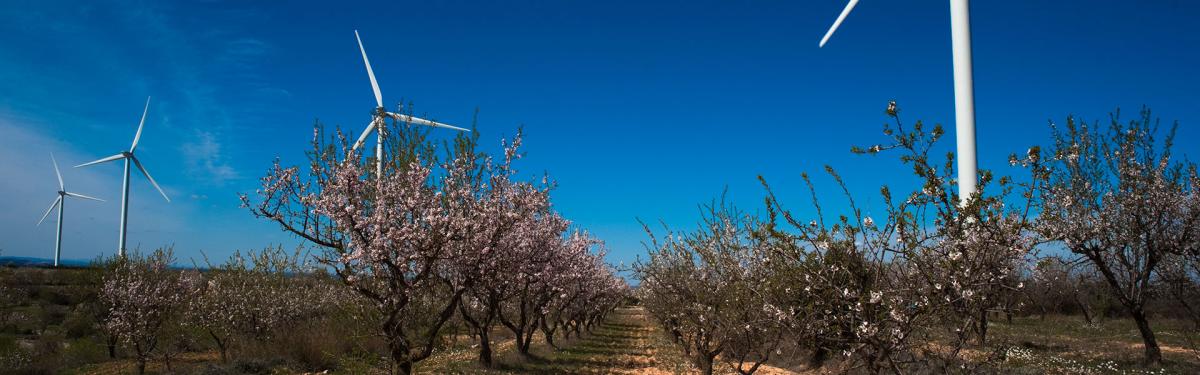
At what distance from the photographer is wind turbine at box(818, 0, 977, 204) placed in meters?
14.2

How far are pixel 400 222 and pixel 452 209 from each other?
102cm

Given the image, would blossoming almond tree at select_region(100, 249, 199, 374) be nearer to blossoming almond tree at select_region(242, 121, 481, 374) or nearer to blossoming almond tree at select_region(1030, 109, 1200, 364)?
blossoming almond tree at select_region(242, 121, 481, 374)

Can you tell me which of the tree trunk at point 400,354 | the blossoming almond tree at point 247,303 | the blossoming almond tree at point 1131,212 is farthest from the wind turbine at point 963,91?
the blossoming almond tree at point 247,303

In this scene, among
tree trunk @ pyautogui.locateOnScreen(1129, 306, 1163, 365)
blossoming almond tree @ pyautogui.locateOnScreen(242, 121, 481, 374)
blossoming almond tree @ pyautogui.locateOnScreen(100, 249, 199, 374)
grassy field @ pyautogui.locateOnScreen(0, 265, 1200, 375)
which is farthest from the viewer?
blossoming almond tree @ pyautogui.locateOnScreen(100, 249, 199, 374)

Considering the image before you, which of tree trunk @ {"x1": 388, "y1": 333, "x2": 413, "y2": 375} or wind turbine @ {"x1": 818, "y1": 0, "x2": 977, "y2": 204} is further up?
wind turbine @ {"x1": 818, "y1": 0, "x2": 977, "y2": 204}

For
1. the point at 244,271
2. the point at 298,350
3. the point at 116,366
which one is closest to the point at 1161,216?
the point at 298,350

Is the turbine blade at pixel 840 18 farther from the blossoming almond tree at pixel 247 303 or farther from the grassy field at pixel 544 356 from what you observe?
the blossoming almond tree at pixel 247 303

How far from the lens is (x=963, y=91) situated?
50.3ft

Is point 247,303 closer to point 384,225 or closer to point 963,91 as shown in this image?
point 384,225

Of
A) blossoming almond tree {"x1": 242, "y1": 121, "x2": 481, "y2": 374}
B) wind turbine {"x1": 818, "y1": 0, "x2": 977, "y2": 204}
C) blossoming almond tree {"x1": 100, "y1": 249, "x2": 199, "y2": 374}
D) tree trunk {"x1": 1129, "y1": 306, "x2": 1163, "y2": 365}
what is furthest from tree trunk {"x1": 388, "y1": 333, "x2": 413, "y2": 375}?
tree trunk {"x1": 1129, "y1": 306, "x2": 1163, "y2": 365}

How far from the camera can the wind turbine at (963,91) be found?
14.2m

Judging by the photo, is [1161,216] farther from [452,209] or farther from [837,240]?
[452,209]

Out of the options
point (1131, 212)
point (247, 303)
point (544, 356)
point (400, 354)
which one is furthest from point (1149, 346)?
point (247, 303)

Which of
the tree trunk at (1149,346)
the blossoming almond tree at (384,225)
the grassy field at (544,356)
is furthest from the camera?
the grassy field at (544,356)
